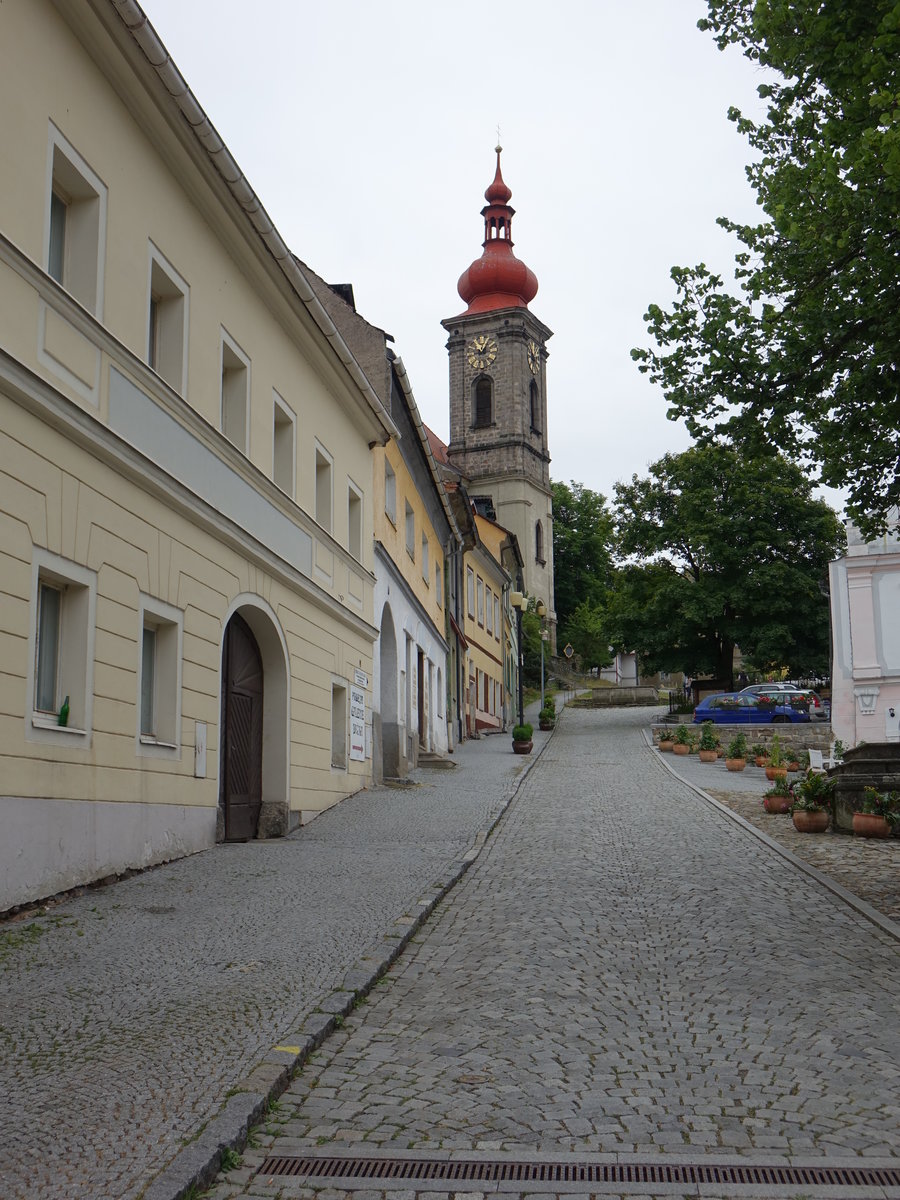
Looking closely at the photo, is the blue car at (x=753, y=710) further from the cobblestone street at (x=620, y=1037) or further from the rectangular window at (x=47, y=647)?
the rectangular window at (x=47, y=647)

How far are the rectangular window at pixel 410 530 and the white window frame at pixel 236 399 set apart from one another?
1263 centimetres

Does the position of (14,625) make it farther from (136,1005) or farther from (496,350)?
(496,350)

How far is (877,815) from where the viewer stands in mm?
16328

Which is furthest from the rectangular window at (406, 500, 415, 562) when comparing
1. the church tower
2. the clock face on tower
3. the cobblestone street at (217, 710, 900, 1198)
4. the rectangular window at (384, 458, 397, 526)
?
the clock face on tower

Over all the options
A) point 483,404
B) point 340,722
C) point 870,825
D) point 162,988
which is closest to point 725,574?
point 483,404

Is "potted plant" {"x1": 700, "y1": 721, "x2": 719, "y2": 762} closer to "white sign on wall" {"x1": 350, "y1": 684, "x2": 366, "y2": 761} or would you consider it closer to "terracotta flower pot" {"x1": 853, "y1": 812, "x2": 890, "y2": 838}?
"white sign on wall" {"x1": 350, "y1": 684, "x2": 366, "y2": 761}

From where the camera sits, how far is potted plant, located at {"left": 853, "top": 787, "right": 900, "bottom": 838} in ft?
53.3

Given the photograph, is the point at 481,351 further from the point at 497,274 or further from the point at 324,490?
the point at 324,490

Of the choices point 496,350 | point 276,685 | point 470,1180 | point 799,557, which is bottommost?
point 470,1180

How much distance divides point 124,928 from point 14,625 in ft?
7.42

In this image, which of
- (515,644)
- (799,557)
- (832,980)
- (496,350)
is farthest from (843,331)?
(496,350)

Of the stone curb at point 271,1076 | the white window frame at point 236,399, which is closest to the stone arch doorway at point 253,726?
the white window frame at point 236,399

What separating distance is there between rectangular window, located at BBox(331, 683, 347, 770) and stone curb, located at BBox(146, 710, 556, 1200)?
977cm

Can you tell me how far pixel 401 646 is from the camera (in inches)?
1026
